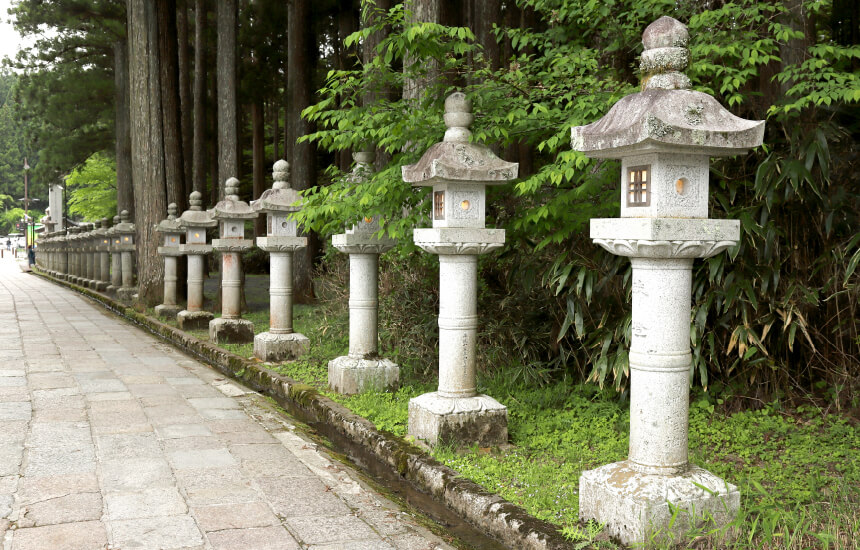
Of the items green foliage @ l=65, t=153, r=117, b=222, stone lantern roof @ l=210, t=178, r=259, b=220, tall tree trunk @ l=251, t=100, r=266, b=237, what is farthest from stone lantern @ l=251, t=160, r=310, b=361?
green foliage @ l=65, t=153, r=117, b=222

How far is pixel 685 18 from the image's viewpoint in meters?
6.04

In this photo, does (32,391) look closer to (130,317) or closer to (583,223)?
(583,223)

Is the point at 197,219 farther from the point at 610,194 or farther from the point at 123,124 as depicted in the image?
the point at 123,124

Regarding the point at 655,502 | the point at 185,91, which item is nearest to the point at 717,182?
the point at 655,502

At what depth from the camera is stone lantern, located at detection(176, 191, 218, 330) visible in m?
11.6

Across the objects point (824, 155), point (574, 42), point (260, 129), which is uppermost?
point (260, 129)

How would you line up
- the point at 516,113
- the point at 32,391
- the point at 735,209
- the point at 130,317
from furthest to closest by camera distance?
the point at 130,317 < the point at 32,391 < the point at 735,209 < the point at 516,113

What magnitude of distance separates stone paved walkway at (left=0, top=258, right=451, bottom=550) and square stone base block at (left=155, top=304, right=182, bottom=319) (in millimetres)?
4968

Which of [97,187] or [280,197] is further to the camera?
[97,187]

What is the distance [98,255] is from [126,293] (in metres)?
5.73

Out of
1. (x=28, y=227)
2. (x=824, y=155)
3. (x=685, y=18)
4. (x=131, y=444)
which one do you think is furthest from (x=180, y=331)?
(x=28, y=227)

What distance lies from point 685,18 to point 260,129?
1738 centimetres

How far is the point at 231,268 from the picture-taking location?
10297 millimetres

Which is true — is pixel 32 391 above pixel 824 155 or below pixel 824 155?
below
